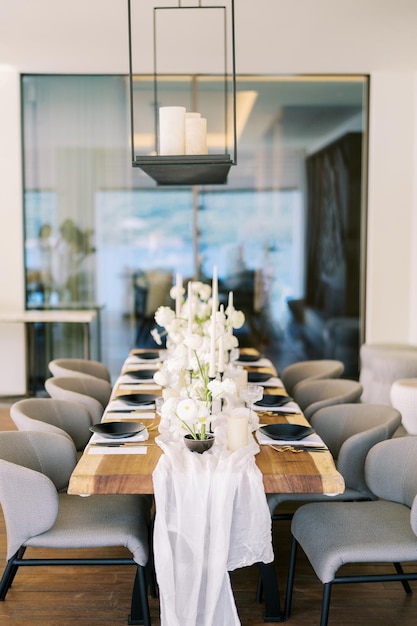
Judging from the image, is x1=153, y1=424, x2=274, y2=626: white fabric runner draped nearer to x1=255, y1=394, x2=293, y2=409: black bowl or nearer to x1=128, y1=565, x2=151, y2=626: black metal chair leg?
x1=128, y1=565, x2=151, y2=626: black metal chair leg

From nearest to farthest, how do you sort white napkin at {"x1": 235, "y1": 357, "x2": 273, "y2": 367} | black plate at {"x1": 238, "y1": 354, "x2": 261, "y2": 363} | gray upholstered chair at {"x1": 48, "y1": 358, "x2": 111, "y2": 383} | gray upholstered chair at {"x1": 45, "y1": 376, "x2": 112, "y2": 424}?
1. gray upholstered chair at {"x1": 45, "y1": 376, "x2": 112, "y2": 424}
2. gray upholstered chair at {"x1": 48, "y1": 358, "x2": 111, "y2": 383}
3. white napkin at {"x1": 235, "y1": 357, "x2": 273, "y2": 367}
4. black plate at {"x1": 238, "y1": 354, "x2": 261, "y2": 363}

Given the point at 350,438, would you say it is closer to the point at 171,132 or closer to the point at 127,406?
the point at 127,406

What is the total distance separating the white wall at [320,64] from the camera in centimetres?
602

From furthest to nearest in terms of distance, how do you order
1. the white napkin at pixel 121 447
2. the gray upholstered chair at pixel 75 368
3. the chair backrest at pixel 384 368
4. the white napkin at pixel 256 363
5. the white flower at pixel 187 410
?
the chair backrest at pixel 384 368 < the white napkin at pixel 256 363 < the gray upholstered chair at pixel 75 368 < the white napkin at pixel 121 447 < the white flower at pixel 187 410

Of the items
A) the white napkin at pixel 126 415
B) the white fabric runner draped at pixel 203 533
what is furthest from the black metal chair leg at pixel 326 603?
the white napkin at pixel 126 415

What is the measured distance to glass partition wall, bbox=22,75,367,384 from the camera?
815cm

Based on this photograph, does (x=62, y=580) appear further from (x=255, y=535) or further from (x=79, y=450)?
(x=255, y=535)

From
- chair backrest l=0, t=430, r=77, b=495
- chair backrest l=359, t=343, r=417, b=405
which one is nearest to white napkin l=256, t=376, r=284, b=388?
chair backrest l=0, t=430, r=77, b=495

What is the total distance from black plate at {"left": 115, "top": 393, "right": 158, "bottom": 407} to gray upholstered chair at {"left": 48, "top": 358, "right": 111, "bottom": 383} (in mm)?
1041

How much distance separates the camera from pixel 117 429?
12.1ft

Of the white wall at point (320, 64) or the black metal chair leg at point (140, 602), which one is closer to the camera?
the black metal chair leg at point (140, 602)

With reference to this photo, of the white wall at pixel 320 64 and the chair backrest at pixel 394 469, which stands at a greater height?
the white wall at pixel 320 64

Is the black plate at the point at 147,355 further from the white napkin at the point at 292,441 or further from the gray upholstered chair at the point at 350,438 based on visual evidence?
the white napkin at the point at 292,441

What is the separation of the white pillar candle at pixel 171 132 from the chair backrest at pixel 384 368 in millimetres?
3577
